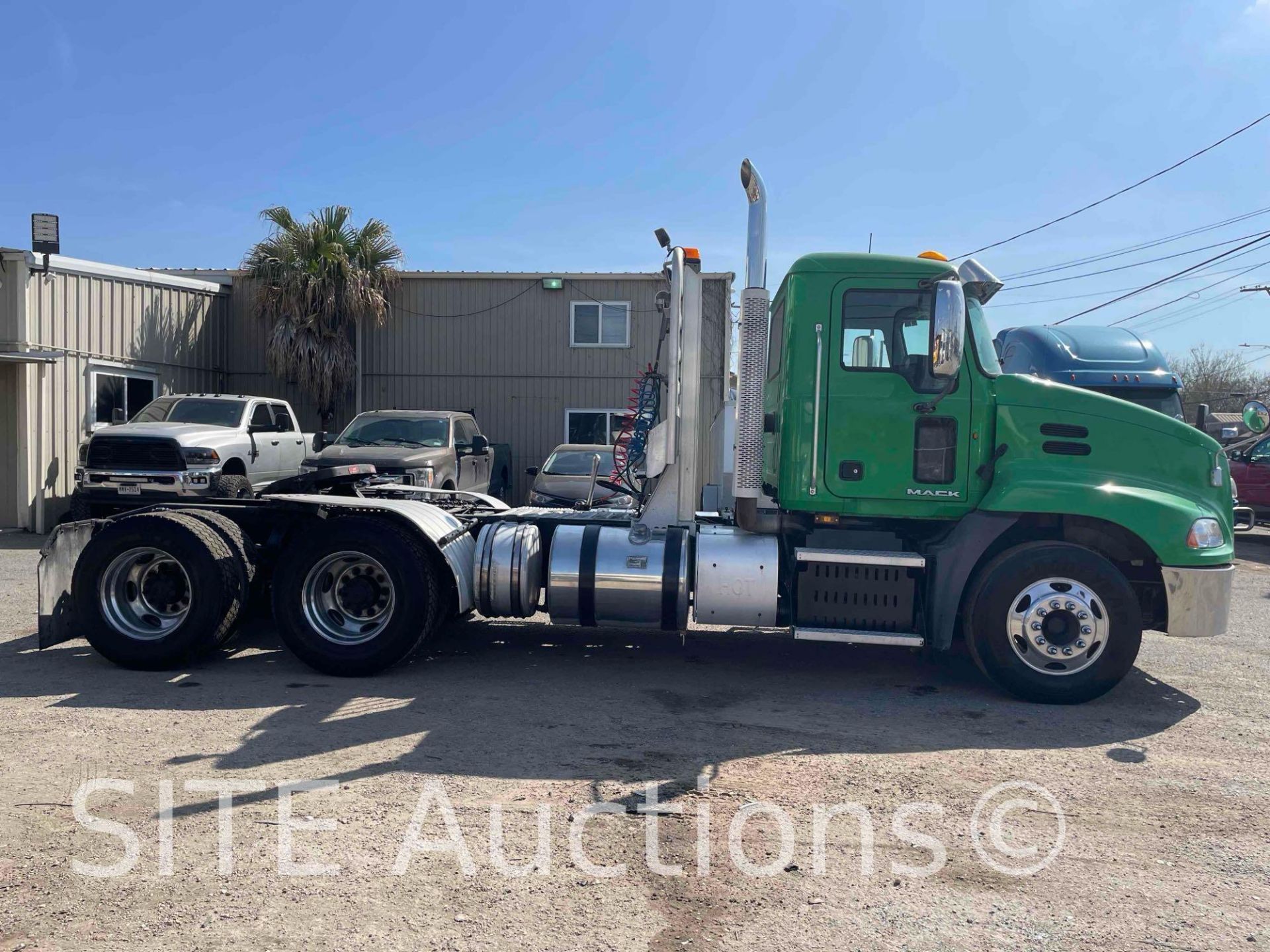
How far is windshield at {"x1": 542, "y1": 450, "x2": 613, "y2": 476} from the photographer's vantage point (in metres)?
14.1

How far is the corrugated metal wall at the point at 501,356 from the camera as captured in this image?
19.5 meters

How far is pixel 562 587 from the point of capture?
6.90 meters

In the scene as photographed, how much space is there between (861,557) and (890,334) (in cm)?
153

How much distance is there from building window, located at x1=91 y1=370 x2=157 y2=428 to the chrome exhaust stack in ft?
44.9

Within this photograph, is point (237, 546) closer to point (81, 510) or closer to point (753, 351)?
point (81, 510)

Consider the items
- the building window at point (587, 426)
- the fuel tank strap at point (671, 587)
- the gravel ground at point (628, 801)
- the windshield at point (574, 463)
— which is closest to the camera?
the gravel ground at point (628, 801)

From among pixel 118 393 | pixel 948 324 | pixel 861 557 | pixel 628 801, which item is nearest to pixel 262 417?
pixel 118 393

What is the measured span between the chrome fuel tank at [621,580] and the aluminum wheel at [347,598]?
1216mm

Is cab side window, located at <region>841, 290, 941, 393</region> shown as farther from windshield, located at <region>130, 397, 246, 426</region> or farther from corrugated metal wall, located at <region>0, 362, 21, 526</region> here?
corrugated metal wall, located at <region>0, 362, 21, 526</region>

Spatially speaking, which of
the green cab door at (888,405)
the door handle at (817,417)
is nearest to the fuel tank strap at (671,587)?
the door handle at (817,417)

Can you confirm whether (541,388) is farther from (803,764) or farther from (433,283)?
(803,764)

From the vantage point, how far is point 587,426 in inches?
778

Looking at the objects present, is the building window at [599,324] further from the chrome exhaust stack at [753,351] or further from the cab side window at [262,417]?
the chrome exhaust stack at [753,351]

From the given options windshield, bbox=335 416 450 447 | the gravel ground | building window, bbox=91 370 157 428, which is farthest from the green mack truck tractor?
building window, bbox=91 370 157 428
